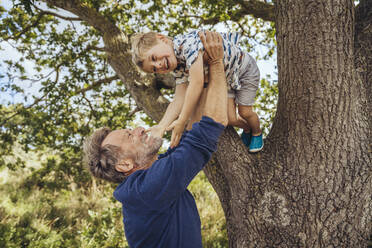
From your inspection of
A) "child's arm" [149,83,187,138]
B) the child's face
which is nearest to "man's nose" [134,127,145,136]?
"child's arm" [149,83,187,138]

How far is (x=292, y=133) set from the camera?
7.32 feet

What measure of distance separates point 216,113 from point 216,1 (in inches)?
144

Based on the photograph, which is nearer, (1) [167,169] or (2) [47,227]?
(1) [167,169]

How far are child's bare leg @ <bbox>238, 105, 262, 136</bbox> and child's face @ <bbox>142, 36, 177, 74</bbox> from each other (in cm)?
80

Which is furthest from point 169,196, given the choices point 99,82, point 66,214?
point 66,214

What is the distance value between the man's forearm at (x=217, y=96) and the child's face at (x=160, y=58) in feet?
1.74

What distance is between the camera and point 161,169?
136 cm

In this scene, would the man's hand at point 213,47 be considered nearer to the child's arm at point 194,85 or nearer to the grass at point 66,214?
the child's arm at point 194,85

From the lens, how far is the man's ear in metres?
1.86

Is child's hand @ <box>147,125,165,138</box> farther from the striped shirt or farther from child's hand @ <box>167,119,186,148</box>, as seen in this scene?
the striped shirt

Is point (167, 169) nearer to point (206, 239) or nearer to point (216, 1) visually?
point (216, 1)

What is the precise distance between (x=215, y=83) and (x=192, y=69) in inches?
12.4

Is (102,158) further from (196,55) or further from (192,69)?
(196,55)

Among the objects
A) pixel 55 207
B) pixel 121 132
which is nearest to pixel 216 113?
pixel 121 132
